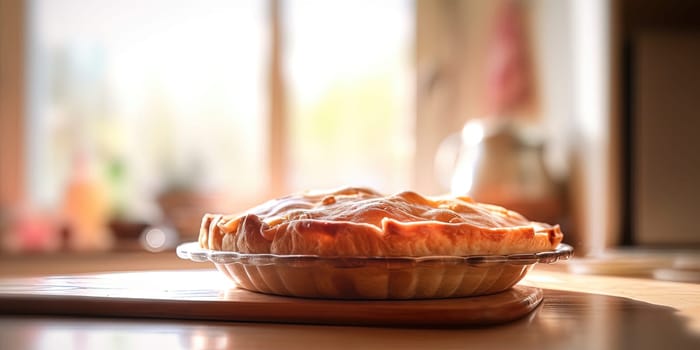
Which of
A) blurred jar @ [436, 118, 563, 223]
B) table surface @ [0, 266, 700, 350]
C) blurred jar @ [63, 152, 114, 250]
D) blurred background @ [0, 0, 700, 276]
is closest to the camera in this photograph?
table surface @ [0, 266, 700, 350]

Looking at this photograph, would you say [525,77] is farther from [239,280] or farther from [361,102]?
[239,280]

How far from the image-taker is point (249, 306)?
0.58 m

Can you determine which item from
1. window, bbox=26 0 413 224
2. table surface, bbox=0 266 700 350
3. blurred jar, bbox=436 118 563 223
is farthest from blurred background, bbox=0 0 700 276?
table surface, bbox=0 266 700 350

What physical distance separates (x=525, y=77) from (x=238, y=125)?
97 centimetres

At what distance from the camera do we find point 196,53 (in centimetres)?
273

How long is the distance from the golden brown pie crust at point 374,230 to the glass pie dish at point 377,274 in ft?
0.04

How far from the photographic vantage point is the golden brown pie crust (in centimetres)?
59

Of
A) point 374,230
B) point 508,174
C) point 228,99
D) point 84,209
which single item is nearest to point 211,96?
point 228,99

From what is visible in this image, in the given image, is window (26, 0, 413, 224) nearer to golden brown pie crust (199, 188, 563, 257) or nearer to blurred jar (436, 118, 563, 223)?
blurred jar (436, 118, 563, 223)

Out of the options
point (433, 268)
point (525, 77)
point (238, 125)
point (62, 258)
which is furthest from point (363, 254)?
point (238, 125)

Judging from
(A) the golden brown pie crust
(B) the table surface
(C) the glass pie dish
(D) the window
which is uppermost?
(D) the window

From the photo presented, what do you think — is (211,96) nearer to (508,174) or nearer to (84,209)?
(84,209)

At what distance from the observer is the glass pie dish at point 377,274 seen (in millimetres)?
572

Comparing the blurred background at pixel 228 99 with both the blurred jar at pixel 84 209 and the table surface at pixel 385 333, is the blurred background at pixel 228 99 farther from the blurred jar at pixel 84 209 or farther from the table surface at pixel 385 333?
the table surface at pixel 385 333
